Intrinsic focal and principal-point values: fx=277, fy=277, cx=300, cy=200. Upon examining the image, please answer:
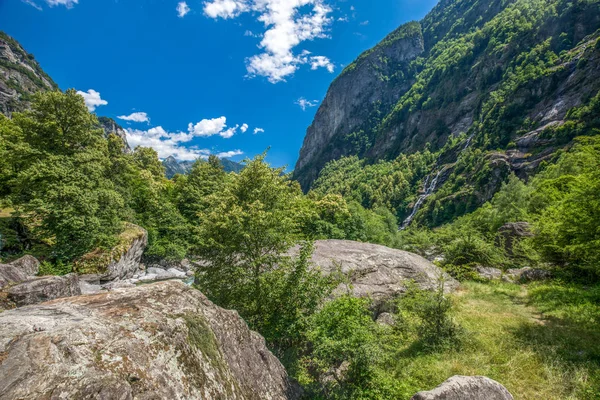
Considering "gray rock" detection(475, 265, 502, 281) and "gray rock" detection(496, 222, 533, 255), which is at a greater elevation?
"gray rock" detection(496, 222, 533, 255)

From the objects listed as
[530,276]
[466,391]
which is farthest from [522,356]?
[530,276]

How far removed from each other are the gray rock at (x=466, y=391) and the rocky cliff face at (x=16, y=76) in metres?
127

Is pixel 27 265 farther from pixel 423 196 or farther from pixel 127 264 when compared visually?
pixel 423 196

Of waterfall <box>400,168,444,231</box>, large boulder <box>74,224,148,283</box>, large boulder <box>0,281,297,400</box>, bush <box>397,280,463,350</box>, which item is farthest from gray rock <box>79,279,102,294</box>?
waterfall <box>400,168,444,231</box>

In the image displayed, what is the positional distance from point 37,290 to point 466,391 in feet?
37.4

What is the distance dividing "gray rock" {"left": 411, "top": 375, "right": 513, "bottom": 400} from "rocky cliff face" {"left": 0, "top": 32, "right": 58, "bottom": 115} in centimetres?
12702

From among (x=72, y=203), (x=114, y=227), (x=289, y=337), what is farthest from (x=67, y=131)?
(x=289, y=337)

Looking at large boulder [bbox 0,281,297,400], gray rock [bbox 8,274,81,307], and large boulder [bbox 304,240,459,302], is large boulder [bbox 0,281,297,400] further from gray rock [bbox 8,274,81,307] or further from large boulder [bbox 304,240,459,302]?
large boulder [bbox 304,240,459,302]

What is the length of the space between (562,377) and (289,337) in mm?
7702

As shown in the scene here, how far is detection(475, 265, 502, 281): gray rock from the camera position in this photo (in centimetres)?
2035

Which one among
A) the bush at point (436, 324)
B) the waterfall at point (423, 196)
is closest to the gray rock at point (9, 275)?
the bush at point (436, 324)

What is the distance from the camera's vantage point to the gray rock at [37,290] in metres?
7.84

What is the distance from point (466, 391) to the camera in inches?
221

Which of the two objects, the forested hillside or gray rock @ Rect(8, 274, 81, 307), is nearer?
the forested hillside
